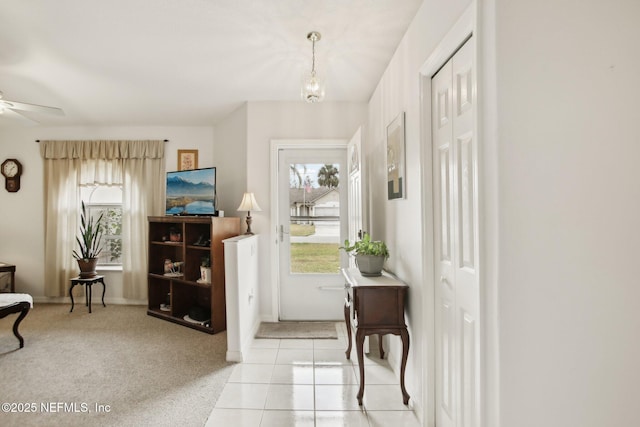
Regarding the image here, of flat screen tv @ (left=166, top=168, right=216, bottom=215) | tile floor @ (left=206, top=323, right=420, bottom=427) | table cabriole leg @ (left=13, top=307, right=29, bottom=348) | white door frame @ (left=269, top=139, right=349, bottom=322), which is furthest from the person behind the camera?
flat screen tv @ (left=166, top=168, right=216, bottom=215)

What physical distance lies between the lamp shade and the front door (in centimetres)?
35

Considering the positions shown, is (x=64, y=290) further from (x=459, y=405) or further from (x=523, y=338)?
(x=523, y=338)

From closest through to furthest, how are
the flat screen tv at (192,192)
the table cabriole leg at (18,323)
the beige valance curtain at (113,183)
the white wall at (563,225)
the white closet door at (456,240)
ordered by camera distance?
the white wall at (563,225) < the white closet door at (456,240) < the table cabriole leg at (18,323) < the flat screen tv at (192,192) < the beige valance curtain at (113,183)

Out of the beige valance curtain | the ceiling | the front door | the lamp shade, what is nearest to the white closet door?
the ceiling

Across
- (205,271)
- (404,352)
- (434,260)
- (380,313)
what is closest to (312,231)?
(205,271)

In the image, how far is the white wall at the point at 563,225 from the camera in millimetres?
1150

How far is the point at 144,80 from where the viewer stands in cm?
323

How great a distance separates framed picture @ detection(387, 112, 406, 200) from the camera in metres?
2.32

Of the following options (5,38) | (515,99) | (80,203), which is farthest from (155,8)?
(80,203)

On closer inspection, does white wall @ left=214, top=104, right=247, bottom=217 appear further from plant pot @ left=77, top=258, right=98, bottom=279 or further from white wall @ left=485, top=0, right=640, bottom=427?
white wall @ left=485, top=0, right=640, bottom=427

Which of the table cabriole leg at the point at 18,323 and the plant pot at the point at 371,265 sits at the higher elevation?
the plant pot at the point at 371,265

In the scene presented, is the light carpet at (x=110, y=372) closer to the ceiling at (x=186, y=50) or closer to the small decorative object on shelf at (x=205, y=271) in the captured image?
the small decorative object on shelf at (x=205, y=271)

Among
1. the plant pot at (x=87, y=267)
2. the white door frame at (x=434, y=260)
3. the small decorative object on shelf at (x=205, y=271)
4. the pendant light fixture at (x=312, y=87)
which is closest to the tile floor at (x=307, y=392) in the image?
the white door frame at (x=434, y=260)

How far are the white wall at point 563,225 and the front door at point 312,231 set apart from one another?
2.69 metres
